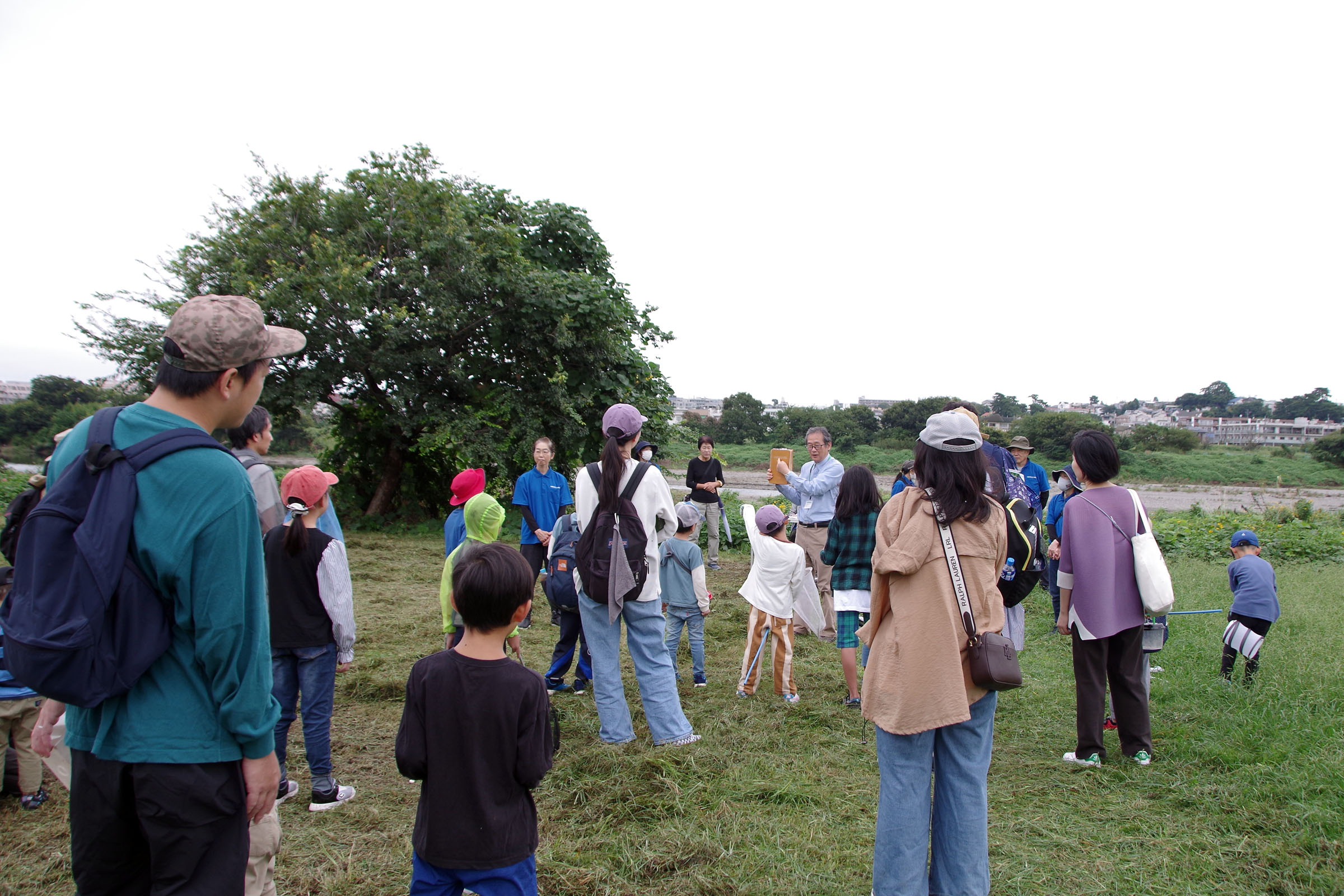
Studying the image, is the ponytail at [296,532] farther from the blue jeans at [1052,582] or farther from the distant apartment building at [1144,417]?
the distant apartment building at [1144,417]

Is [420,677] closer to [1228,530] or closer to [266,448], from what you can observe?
[266,448]

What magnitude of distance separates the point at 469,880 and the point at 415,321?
14.1 m

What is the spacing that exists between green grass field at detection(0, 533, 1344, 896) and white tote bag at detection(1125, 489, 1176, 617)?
3.12 feet

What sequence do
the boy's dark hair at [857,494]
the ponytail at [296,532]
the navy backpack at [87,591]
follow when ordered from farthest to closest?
the boy's dark hair at [857,494], the ponytail at [296,532], the navy backpack at [87,591]

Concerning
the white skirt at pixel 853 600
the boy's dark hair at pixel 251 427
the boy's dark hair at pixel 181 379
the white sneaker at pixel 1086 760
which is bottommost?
the white sneaker at pixel 1086 760

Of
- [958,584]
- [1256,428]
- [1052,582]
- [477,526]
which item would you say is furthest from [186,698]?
[1256,428]

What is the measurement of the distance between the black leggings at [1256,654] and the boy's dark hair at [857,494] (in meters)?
2.97

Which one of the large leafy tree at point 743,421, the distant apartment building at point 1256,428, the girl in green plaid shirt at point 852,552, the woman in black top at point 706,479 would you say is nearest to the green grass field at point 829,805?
the girl in green plaid shirt at point 852,552

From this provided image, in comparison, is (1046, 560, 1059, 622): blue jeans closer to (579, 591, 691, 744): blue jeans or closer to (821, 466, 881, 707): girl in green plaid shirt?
(821, 466, 881, 707): girl in green plaid shirt

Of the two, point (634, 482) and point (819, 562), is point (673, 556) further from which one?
point (819, 562)

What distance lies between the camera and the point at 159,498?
171 cm

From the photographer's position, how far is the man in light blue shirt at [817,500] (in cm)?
694

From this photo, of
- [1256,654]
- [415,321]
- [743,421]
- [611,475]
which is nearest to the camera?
[611,475]

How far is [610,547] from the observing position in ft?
14.8
